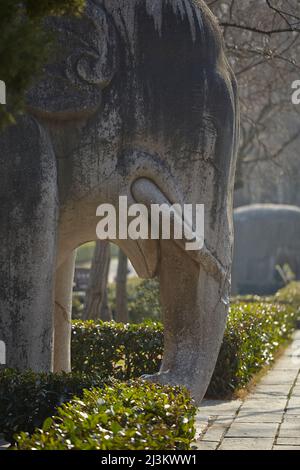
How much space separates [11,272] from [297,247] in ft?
81.0

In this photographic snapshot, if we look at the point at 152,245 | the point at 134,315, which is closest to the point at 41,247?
the point at 152,245

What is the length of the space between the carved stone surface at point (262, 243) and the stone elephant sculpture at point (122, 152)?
74.6ft

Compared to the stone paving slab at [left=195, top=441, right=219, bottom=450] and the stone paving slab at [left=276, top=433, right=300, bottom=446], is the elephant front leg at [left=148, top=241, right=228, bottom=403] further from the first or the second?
the stone paving slab at [left=276, top=433, right=300, bottom=446]

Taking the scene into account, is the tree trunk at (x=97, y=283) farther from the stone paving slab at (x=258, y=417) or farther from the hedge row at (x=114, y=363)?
the stone paving slab at (x=258, y=417)

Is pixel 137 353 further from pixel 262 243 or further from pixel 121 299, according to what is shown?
pixel 262 243

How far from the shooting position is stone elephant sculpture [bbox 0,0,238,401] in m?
6.86

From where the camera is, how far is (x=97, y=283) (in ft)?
52.3

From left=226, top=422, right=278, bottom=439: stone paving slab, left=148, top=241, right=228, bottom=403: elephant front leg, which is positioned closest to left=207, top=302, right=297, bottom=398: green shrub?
left=226, top=422, right=278, bottom=439: stone paving slab

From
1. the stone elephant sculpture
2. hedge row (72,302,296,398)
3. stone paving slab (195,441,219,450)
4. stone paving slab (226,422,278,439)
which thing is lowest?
stone paving slab (226,422,278,439)

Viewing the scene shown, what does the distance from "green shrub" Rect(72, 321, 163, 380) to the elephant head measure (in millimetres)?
3331

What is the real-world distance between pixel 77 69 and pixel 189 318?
5.89 feet

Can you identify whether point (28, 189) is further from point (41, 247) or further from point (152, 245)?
point (152, 245)

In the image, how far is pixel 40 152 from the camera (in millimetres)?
6875

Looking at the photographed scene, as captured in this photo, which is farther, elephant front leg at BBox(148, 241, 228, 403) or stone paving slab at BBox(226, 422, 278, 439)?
stone paving slab at BBox(226, 422, 278, 439)
